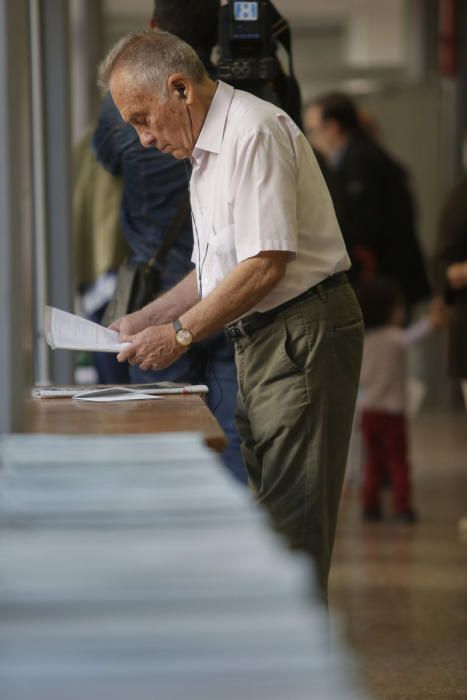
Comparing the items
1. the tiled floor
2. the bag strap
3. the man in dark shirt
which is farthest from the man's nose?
the tiled floor

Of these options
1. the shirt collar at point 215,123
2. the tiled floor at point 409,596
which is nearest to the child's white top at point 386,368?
the tiled floor at point 409,596

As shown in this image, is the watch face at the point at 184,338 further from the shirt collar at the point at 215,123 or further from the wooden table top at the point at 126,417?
the shirt collar at the point at 215,123

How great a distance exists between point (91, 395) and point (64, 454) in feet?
2.89

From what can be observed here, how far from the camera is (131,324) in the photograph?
3209 mm

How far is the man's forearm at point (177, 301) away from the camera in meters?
3.31

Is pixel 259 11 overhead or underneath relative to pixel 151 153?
overhead

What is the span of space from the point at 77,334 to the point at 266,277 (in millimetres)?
436

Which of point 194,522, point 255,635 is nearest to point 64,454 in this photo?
point 194,522

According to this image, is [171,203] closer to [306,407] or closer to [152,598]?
[306,407]

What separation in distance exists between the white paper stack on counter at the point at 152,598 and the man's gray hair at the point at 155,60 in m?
1.26

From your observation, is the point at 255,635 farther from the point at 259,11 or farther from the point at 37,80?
the point at 37,80

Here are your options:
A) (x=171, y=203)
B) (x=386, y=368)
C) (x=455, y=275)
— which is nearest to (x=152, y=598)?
(x=171, y=203)

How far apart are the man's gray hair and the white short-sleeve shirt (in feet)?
0.32

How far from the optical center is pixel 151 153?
4.13 metres
